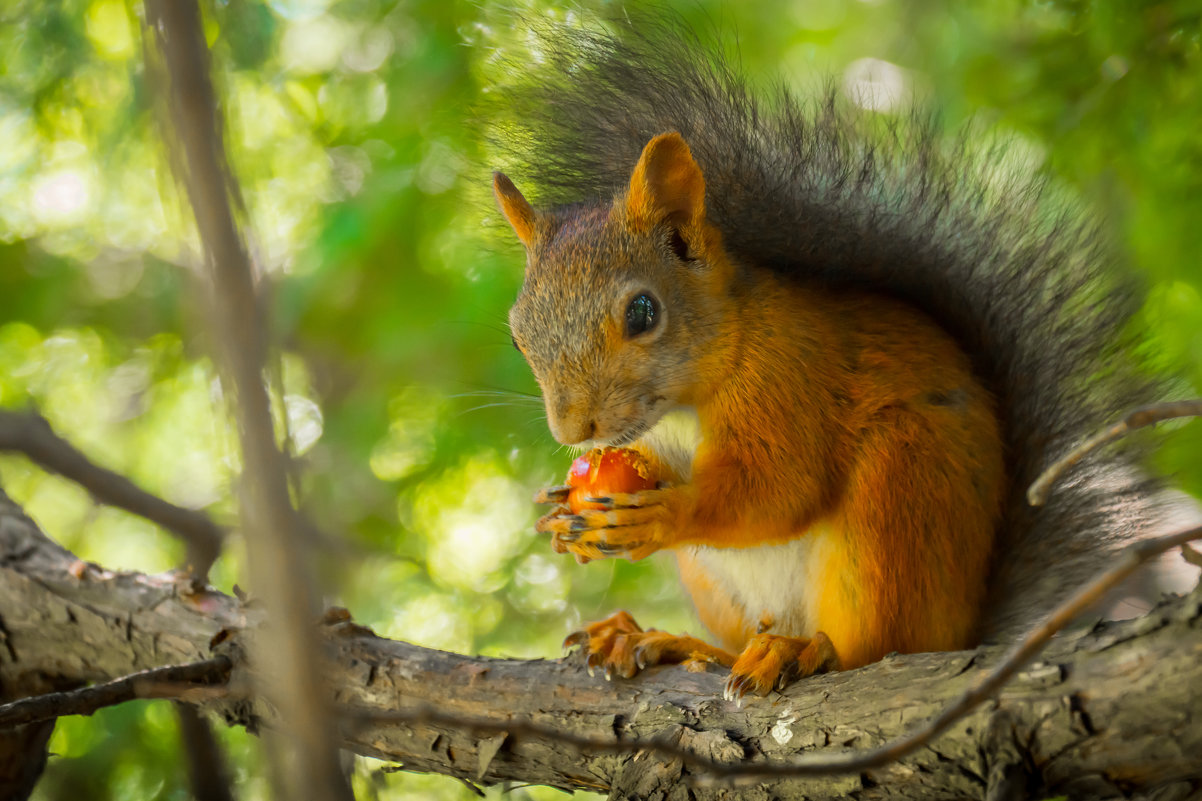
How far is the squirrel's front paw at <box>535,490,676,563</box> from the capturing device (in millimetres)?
1742

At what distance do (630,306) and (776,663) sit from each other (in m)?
0.73

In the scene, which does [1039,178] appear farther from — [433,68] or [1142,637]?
[433,68]

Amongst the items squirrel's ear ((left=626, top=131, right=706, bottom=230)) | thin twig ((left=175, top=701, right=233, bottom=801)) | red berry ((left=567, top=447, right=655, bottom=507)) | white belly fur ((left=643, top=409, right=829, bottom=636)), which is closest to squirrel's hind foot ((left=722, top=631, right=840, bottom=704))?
white belly fur ((left=643, top=409, right=829, bottom=636))

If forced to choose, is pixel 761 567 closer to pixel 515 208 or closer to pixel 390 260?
pixel 515 208

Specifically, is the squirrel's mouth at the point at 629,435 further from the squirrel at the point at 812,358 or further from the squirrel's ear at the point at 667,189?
the squirrel's ear at the point at 667,189

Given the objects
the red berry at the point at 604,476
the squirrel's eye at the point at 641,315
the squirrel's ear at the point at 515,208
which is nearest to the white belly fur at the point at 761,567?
Answer: the red berry at the point at 604,476

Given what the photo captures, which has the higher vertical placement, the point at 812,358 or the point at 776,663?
the point at 812,358

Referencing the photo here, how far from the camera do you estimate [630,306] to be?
1880 mm

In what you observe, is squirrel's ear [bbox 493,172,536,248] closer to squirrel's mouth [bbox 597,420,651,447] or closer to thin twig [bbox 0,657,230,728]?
squirrel's mouth [bbox 597,420,651,447]

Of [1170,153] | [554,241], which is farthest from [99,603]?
[1170,153]

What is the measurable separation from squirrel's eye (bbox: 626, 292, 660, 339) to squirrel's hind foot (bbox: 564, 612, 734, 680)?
60cm

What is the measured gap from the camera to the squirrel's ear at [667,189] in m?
1.89

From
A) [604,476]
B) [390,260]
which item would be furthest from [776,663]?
[390,260]

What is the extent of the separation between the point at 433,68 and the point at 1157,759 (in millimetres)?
2329
